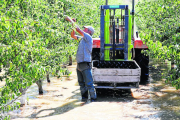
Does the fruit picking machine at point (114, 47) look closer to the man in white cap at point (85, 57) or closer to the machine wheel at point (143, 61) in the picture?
the machine wheel at point (143, 61)

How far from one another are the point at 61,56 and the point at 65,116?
2.81 metres

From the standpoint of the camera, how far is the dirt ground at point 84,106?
6.59 metres

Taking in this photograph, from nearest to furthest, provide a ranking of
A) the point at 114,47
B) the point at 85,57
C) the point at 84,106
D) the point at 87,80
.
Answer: the point at 84,106 → the point at 85,57 → the point at 87,80 → the point at 114,47

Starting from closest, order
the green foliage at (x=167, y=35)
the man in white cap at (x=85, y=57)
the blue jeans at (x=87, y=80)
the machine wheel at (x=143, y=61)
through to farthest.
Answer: the green foliage at (x=167, y=35)
the man in white cap at (x=85, y=57)
the blue jeans at (x=87, y=80)
the machine wheel at (x=143, y=61)

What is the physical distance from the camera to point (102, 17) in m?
9.92

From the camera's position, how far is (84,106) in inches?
293

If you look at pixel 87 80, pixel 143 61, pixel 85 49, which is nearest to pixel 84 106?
pixel 87 80

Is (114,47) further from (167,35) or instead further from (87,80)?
(87,80)

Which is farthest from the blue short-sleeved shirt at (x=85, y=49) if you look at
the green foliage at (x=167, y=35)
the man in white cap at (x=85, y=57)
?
the green foliage at (x=167, y=35)

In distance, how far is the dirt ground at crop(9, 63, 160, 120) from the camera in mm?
6588

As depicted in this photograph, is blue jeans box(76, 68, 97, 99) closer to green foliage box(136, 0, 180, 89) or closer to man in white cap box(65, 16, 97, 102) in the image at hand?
man in white cap box(65, 16, 97, 102)

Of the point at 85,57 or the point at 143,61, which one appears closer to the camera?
the point at 85,57

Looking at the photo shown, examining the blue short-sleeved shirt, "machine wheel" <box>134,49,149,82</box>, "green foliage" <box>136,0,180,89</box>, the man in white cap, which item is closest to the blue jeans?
the man in white cap

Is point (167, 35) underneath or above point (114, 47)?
above
